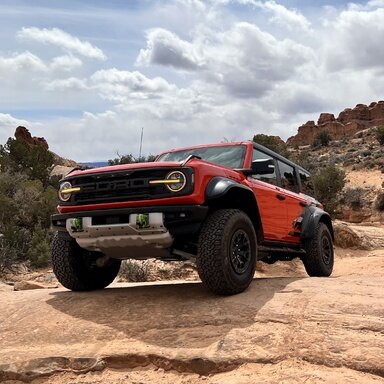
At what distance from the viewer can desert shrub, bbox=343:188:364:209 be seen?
1147 inches

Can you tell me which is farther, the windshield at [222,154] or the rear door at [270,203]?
the windshield at [222,154]

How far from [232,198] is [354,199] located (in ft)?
85.6

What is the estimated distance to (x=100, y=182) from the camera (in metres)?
4.59

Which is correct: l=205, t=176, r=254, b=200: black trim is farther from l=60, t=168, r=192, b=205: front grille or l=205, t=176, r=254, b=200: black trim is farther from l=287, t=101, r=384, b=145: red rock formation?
l=287, t=101, r=384, b=145: red rock formation

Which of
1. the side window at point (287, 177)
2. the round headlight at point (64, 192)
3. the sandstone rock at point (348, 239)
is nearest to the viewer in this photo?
the round headlight at point (64, 192)

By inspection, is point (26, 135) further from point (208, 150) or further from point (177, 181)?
point (177, 181)

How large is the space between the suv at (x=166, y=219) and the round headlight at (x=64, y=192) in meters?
0.01

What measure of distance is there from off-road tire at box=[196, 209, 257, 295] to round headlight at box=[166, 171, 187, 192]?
16.7 inches

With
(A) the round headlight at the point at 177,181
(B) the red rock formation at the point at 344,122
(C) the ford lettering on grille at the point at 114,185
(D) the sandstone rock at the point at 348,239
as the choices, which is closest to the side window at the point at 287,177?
(A) the round headlight at the point at 177,181

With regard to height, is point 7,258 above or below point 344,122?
below

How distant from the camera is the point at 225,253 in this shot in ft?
14.0

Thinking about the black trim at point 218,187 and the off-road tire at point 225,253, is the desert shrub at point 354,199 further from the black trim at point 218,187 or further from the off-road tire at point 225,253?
the black trim at point 218,187

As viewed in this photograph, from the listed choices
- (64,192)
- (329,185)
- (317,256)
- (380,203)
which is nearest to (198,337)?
(64,192)

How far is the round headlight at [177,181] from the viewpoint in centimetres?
431
